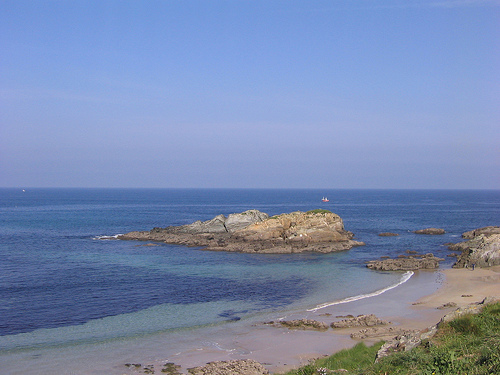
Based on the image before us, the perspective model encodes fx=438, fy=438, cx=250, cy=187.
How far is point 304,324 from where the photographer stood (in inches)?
1079

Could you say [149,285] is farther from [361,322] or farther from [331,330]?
[361,322]

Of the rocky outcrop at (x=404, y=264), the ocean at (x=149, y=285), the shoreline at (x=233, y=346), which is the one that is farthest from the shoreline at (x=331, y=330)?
the rocky outcrop at (x=404, y=264)

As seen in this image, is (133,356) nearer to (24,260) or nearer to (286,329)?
(286,329)

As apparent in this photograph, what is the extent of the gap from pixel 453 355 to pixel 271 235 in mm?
54191

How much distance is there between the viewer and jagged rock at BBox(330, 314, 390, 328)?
27.0 metres

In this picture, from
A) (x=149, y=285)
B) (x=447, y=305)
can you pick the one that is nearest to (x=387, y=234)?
(x=447, y=305)

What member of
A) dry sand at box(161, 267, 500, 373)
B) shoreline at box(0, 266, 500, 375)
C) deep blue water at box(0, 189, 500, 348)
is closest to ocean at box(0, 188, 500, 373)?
deep blue water at box(0, 189, 500, 348)

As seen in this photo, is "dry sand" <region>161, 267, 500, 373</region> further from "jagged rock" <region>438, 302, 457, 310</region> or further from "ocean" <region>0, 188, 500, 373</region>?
"ocean" <region>0, 188, 500, 373</region>

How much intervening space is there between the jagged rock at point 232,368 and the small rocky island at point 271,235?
125 ft

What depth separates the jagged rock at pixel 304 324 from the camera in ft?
88.3

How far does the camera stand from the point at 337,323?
2720 cm

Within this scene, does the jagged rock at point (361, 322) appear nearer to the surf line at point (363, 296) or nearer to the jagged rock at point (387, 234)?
the surf line at point (363, 296)

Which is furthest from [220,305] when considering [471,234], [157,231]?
[471,234]

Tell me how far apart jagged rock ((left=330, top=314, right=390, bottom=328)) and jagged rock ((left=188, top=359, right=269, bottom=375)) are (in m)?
8.04
